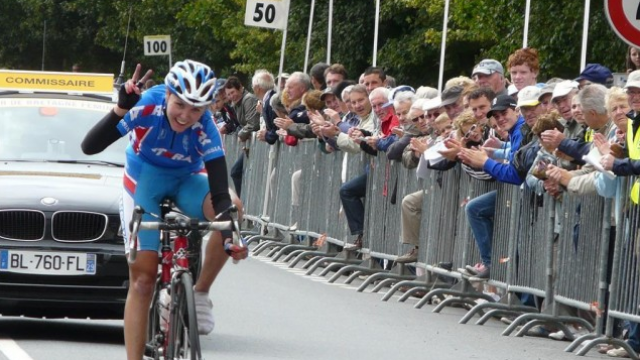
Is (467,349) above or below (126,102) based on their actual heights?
below

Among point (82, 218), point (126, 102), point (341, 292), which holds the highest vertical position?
point (126, 102)

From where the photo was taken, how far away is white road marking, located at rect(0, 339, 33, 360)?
38.0 feet

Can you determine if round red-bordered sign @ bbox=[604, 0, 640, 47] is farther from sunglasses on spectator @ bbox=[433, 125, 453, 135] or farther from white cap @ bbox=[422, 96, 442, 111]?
white cap @ bbox=[422, 96, 442, 111]

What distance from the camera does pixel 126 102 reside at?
962 centimetres

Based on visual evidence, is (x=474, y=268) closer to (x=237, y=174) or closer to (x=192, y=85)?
(x=192, y=85)

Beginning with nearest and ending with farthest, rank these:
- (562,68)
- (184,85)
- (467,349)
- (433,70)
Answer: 1. (184,85)
2. (467,349)
3. (562,68)
4. (433,70)

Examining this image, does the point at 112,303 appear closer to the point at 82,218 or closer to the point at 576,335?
the point at 82,218

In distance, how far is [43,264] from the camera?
1220 cm

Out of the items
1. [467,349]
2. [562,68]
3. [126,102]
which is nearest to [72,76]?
[467,349]

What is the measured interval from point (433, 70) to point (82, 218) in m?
30.8

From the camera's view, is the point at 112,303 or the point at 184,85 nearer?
the point at 184,85

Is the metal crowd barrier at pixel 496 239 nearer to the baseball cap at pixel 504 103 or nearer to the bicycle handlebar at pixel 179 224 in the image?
the baseball cap at pixel 504 103

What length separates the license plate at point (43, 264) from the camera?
1219 centimetres

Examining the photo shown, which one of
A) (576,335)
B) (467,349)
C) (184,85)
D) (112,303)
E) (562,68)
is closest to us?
(184,85)
